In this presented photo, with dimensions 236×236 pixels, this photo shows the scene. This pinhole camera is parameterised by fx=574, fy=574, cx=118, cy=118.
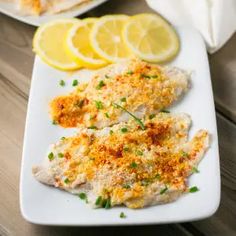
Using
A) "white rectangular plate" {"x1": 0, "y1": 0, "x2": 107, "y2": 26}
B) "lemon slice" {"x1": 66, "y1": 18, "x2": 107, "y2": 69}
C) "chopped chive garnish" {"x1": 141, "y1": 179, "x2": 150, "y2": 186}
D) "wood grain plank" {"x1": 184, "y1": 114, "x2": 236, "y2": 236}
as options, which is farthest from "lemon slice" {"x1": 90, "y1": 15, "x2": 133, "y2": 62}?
"chopped chive garnish" {"x1": 141, "y1": 179, "x2": 150, "y2": 186}

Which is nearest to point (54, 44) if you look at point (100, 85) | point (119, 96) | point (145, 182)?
point (100, 85)

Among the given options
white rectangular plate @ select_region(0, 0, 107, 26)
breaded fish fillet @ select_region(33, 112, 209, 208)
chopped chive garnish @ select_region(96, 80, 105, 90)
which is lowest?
breaded fish fillet @ select_region(33, 112, 209, 208)

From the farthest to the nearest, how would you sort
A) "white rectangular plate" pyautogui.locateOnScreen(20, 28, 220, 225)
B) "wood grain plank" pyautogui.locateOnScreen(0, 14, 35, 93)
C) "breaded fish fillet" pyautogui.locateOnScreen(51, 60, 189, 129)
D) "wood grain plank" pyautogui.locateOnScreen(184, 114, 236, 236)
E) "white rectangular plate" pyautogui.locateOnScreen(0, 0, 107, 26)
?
1. "white rectangular plate" pyautogui.locateOnScreen(0, 0, 107, 26)
2. "wood grain plank" pyautogui.locateOnScreen(0, 14, 35, 93)
3. "breaded fish fillet" pyautogui.locateOnScreen(51, 60, 189, 129)
4. "wood grain plank" pyautogui.locateOnScreen(184, 114, 236, 236)
5. "white rectangular plate" pyautogui.locateOnScreen(20, 28, 220, 225)

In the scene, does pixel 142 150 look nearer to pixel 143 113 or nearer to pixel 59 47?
pixel 143 113

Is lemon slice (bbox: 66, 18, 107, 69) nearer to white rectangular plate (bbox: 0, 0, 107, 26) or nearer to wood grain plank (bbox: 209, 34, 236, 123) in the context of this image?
white rectangular plate (bbox: 0, 0, 107, 26)

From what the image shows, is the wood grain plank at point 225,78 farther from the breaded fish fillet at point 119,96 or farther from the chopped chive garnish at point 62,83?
the chopped chive garnish at point 62,83

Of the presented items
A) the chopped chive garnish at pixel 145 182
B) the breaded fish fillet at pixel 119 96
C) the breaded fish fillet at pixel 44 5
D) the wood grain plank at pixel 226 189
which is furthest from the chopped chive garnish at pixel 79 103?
the breaded fish fillet at pixel 44 5
